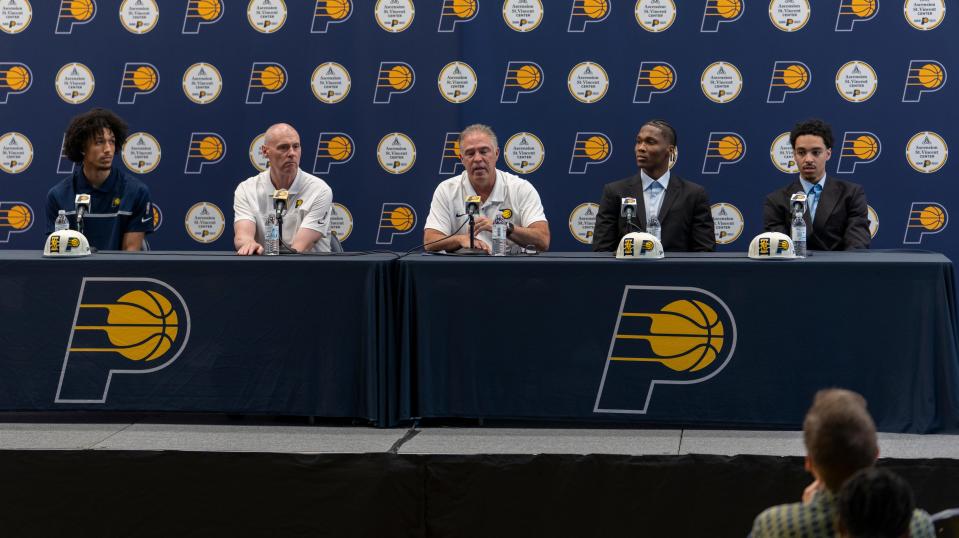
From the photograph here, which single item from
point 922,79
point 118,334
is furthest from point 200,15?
point 922,79

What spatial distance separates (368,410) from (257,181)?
161cm

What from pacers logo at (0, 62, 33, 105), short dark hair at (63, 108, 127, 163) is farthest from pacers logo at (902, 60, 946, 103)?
pacers logo at (0, 62, 33, 105)

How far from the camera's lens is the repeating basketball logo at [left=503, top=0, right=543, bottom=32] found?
19.4ft

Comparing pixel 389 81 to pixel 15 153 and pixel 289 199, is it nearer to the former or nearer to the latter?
pixel 289 199

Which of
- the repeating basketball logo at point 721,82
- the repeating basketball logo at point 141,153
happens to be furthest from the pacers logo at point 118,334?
the repeating basketball logo at point 721,82

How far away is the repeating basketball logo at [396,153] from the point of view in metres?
5.99

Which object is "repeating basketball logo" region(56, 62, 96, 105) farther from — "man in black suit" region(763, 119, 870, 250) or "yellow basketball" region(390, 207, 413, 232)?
"man in black suit" region(763, 119, 870, 250)

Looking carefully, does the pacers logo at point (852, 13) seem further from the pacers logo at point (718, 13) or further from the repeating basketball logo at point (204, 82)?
the repeating basketball logo at point (204, 82)

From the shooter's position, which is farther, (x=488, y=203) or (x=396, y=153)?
(x=396, y=153)

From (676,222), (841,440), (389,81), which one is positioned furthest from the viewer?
(389,81)

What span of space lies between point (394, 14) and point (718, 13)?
177cm

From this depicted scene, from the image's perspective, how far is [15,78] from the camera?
620 centimetres

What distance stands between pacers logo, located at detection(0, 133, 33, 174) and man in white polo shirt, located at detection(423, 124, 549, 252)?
8.55ft

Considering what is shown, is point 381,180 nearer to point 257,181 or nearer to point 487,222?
point 257,181
